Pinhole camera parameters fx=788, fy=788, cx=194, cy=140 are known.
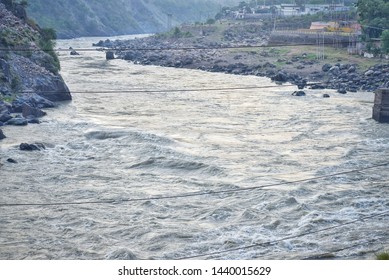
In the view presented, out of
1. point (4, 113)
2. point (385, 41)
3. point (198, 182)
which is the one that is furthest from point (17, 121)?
point (385, 41)

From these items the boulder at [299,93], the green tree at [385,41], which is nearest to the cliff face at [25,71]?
the boulder at [299,93]

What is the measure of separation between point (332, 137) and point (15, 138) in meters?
9.70

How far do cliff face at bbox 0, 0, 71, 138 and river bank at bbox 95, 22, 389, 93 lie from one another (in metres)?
3.50

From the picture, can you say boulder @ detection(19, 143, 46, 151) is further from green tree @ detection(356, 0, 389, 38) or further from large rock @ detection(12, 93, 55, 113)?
green tree @ detection(356, 0, 389, 38)

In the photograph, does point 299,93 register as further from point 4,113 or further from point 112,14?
point 112,14

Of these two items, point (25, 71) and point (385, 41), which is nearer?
point (25, 71)

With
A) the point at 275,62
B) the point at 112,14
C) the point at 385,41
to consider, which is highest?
the point at 385,41

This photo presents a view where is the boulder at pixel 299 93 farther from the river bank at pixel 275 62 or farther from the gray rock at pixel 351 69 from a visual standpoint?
the gray rock at pixel 351 69

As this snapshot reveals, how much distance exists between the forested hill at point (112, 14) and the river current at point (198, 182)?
149ft

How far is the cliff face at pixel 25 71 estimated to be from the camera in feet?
92.7

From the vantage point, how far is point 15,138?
78.3 feet

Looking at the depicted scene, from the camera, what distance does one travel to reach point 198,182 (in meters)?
19.0

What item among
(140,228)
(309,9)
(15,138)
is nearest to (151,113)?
(15,138)

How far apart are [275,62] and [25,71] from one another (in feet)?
62.2
